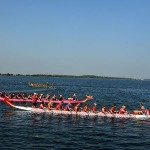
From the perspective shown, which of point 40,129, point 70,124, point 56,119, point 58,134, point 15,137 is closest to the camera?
point 15,137

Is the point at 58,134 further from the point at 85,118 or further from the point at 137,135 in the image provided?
the point at 85,118

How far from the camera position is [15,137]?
27109 millimetres

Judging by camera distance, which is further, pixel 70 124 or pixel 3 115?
pixel 3 115

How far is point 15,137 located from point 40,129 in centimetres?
450

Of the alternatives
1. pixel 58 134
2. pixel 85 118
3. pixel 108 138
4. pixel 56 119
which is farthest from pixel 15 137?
pixel 85 118

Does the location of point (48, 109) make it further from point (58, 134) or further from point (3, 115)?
point (58, 134)

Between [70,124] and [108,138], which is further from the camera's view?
[70,124]

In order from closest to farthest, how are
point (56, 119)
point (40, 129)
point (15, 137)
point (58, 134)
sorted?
point (15, 137) < point (58, 134) < point (40, 129) < point (56, 119)

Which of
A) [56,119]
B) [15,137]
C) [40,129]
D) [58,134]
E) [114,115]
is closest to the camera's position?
[15,137]

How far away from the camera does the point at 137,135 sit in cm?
3052

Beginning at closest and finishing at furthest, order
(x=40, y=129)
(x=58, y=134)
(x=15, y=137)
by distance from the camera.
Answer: (x=15, y=137), (x=58, y=134), (x=40, y=129)

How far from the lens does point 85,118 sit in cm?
3956

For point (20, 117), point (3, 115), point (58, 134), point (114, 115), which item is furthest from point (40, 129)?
point (114, 115)

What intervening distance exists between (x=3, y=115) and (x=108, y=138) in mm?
17184
